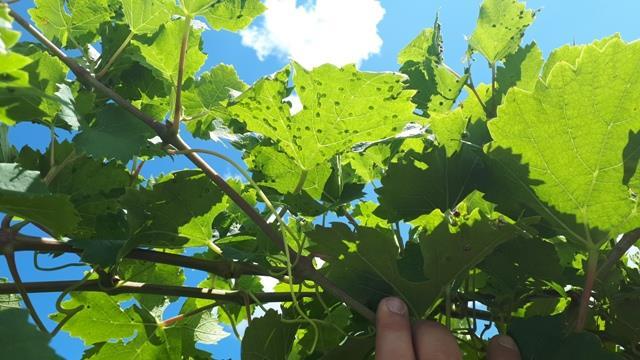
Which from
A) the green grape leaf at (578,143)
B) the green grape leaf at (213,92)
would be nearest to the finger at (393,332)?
the green grape leaf at (578,143)

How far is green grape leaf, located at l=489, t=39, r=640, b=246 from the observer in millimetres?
847

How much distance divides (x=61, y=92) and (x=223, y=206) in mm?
351

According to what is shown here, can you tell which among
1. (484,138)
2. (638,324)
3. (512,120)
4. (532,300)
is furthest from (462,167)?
(638,324)

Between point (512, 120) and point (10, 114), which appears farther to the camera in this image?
point (512, 120)

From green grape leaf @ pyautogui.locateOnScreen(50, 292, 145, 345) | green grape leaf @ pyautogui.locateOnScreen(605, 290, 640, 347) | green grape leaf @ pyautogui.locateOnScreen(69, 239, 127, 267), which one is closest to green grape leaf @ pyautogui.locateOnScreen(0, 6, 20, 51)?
green grape leaf @ pyautogui.locateOnScreen(69, 239, 127, 267)

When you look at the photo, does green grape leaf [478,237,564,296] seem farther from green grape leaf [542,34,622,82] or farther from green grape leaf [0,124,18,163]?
green grape leaf [0,124,18,163]

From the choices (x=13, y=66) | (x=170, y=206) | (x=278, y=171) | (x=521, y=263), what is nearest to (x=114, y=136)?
(x=170, y=206)

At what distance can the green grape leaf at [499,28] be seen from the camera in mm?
1232

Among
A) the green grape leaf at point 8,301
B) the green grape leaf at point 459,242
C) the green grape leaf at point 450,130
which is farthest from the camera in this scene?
the green grape leaf at point 8,301

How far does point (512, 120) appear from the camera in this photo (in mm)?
892

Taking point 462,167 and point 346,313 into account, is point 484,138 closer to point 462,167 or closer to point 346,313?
point 462,167

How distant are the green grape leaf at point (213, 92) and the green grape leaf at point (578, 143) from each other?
52 cm

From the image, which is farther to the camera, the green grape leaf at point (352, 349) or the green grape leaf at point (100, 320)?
the green grape leaf at point (100, 320)

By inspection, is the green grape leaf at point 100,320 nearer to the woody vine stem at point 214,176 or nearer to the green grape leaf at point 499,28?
the woody vine stem at point 214,176
